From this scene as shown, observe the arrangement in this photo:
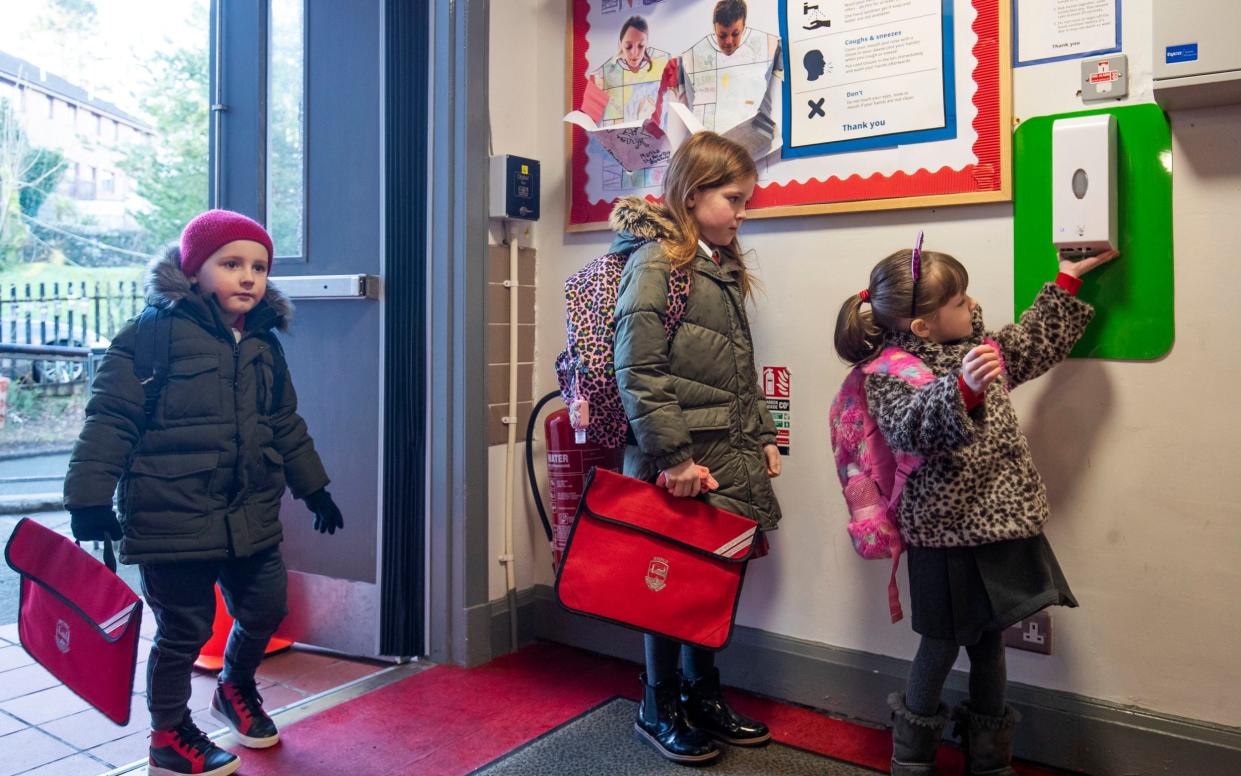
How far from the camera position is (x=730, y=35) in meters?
2.25

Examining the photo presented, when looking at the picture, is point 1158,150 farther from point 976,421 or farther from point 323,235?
point 323,235

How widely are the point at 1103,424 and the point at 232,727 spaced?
194 cm

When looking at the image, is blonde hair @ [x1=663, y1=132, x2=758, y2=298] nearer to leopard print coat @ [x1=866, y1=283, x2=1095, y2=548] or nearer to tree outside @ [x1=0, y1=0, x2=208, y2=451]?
leopard print coat @ [x1=866, y1=283, x2=1095, y2=548]

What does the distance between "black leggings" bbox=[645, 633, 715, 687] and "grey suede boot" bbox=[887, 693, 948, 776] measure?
42 cm

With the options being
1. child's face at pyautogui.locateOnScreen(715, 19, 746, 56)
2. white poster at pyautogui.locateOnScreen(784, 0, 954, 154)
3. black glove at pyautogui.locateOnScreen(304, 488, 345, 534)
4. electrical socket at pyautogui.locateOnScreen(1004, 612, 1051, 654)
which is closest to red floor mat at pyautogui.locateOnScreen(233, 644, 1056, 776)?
electrical socket at pyautogui.locateOnScreen(1004, 612, 1051, 654)

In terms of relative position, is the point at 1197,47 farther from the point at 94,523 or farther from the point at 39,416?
the point at 39,416

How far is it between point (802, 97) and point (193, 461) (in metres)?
1.54

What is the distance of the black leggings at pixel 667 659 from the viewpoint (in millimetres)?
2004

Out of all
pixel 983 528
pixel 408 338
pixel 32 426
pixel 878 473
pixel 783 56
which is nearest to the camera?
pixel 983 528

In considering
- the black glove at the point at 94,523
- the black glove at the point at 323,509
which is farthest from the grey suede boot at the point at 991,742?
the black glove at the point at 94,523

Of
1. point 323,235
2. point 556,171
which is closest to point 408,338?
point 323,235

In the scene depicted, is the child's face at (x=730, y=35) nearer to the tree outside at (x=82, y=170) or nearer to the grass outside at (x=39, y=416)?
the tree outside at (x=82, y=170)

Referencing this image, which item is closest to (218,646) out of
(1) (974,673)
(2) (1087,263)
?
(1) (974,673)

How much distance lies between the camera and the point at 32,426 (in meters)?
5.75
